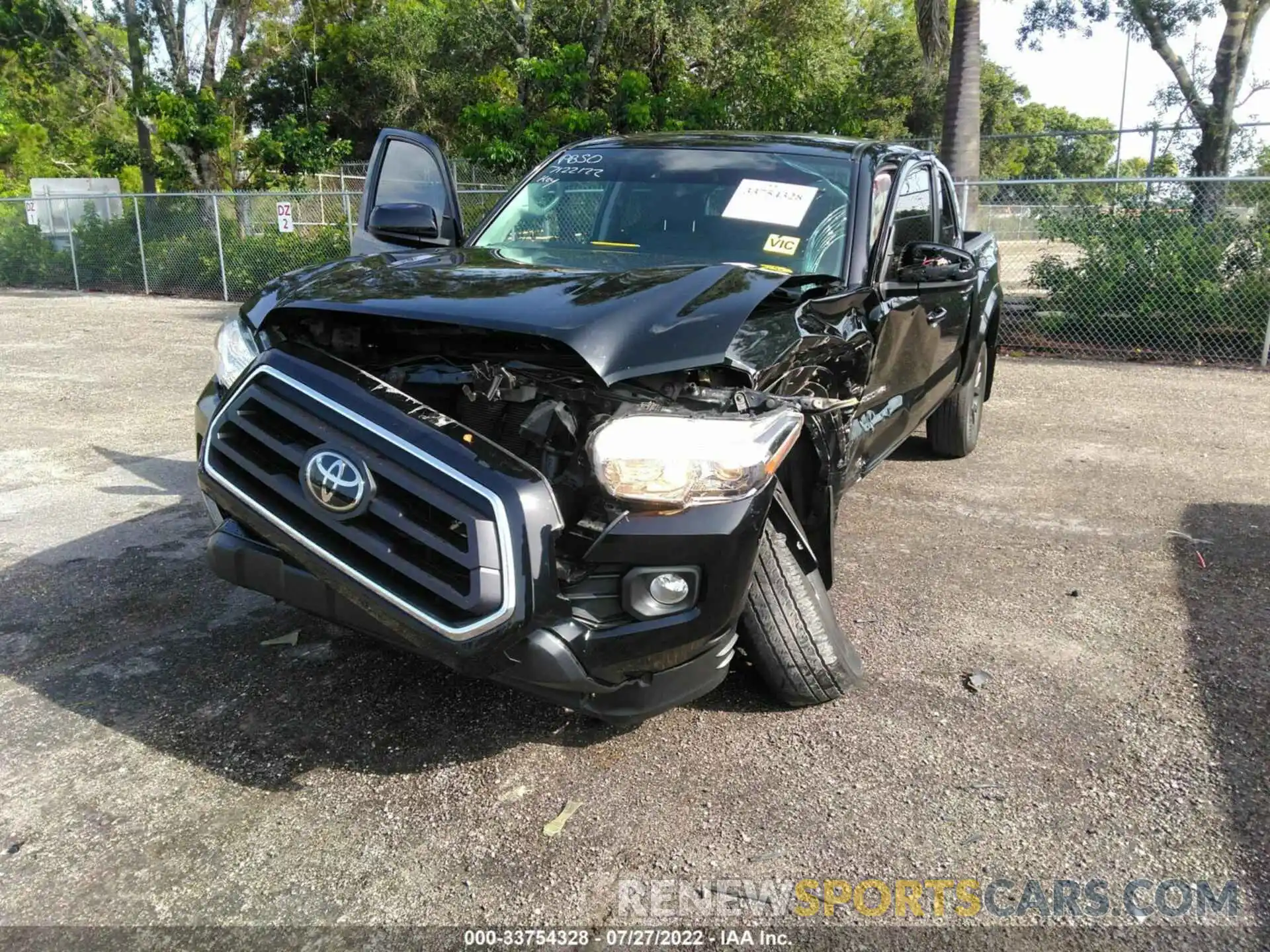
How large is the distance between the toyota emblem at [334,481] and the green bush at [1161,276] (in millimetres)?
9679

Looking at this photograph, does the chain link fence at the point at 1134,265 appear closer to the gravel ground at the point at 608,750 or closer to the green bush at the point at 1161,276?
the green bush at the point at 1161,276

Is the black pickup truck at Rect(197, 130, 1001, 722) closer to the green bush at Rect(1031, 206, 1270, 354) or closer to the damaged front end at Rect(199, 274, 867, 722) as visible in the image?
the damaged front end at Rect(199, 274, 867, 722)

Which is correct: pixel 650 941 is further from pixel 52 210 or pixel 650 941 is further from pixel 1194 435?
pixel 52 210

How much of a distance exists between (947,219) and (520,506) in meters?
4.09

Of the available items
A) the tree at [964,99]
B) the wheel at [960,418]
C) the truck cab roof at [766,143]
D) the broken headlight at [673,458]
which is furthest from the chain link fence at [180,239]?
the broken headlight at [673,458]

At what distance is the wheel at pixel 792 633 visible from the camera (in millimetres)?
2822

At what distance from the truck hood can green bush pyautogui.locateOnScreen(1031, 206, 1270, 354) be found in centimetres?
840

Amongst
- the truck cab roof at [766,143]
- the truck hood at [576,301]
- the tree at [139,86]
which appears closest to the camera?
the truck hood at [576,301]

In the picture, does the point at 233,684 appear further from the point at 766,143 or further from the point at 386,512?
the point at 766,143

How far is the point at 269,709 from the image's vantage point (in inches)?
122

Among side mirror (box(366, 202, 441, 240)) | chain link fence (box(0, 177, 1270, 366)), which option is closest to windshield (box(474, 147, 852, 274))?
side mirror (box(366, 202, 441, 240))

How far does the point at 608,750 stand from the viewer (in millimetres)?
2922

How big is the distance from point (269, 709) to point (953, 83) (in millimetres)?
11218

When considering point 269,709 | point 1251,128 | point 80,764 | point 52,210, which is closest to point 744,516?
point 269,709
